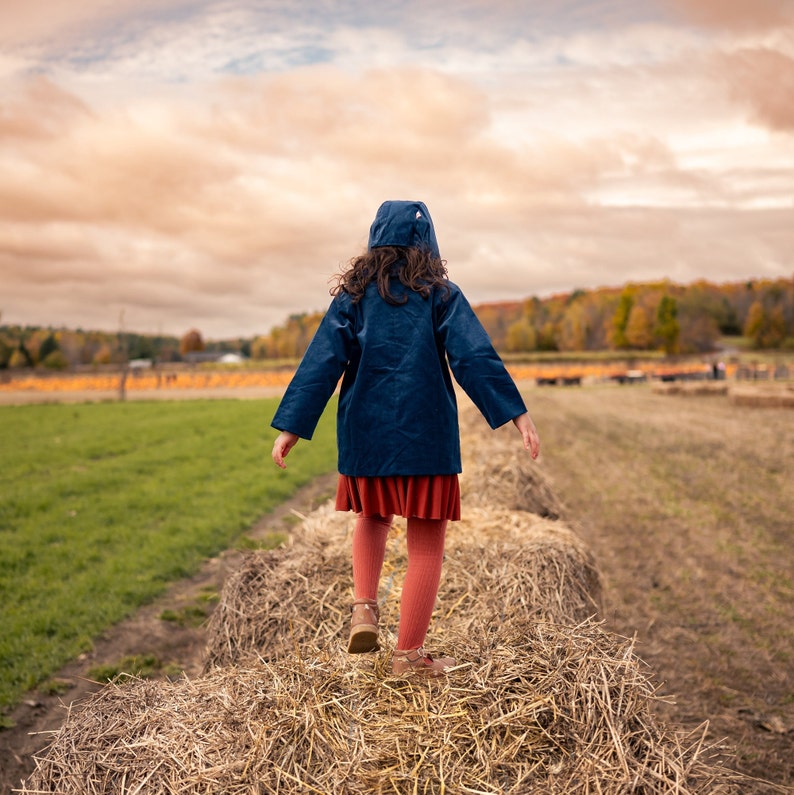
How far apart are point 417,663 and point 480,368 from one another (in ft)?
4.61

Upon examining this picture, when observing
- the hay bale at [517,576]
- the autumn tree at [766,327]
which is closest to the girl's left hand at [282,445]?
the hay bale at [517,576]

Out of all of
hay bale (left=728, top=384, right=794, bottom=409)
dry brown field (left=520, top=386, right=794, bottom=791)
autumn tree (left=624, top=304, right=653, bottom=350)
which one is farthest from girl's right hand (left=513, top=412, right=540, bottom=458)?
autumn tree (left=624, top=304, right=653, bottom=350)

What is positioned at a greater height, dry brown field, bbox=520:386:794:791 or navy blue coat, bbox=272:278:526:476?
navy blue coat, bbox=272:278:526:476

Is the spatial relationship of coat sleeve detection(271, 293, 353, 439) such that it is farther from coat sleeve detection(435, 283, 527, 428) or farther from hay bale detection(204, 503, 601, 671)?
hay bale detection(204, 503, 601, 671)

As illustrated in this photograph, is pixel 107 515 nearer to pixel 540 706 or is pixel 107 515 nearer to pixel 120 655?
pixel 120 655

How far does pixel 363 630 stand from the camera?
3.19 metres

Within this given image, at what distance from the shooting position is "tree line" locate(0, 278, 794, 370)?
89.9m

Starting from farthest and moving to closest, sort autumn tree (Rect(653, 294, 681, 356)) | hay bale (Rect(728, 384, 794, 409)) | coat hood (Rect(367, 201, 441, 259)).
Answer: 1. autumn tree (Rect(653, 294, 681, 356))
2. hay bale (Rect(728, 384, 794, 409))
3. coat hood (Rect(367, 201, 441, 259))

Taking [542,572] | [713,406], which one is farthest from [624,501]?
[713,406]

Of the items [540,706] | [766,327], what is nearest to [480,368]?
[540,706]

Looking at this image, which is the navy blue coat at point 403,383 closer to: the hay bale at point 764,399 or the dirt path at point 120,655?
the dirt path at point 120,655

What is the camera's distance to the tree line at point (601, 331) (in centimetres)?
8994

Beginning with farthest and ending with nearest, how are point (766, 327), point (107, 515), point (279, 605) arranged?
point (766, 327) → point (107, 515) → point (279, 605)

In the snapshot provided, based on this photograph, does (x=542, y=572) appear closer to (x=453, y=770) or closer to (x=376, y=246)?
(x=453, y=770)
